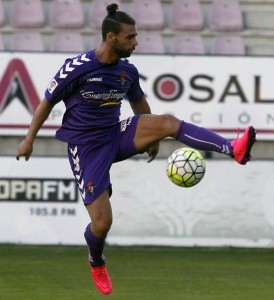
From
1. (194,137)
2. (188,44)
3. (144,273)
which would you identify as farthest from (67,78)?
(188,44)

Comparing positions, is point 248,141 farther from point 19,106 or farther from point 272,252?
point 19,106

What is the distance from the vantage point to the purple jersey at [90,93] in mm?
6867

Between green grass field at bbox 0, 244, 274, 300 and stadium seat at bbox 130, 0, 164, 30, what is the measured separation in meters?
3.28

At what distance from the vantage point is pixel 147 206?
11.1 meters

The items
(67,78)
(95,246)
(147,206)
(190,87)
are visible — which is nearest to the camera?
(67,78)

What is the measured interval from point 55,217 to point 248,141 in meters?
4.89

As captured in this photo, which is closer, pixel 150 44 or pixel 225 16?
pixel 150 44

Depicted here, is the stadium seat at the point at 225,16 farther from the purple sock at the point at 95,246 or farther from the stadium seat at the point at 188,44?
the purple sock at the point at 95,246

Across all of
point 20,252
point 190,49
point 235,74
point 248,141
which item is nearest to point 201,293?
point 248,141

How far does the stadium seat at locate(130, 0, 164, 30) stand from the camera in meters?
13.1

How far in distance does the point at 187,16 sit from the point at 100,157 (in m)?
6.50

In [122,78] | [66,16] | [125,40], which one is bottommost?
[66,16]

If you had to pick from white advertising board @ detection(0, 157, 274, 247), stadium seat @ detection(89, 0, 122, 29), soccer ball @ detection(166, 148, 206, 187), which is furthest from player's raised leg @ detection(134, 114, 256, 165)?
stadium seat @ detection(89, 0, 122, 29)

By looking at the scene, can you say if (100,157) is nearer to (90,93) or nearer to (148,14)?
(90,93)
